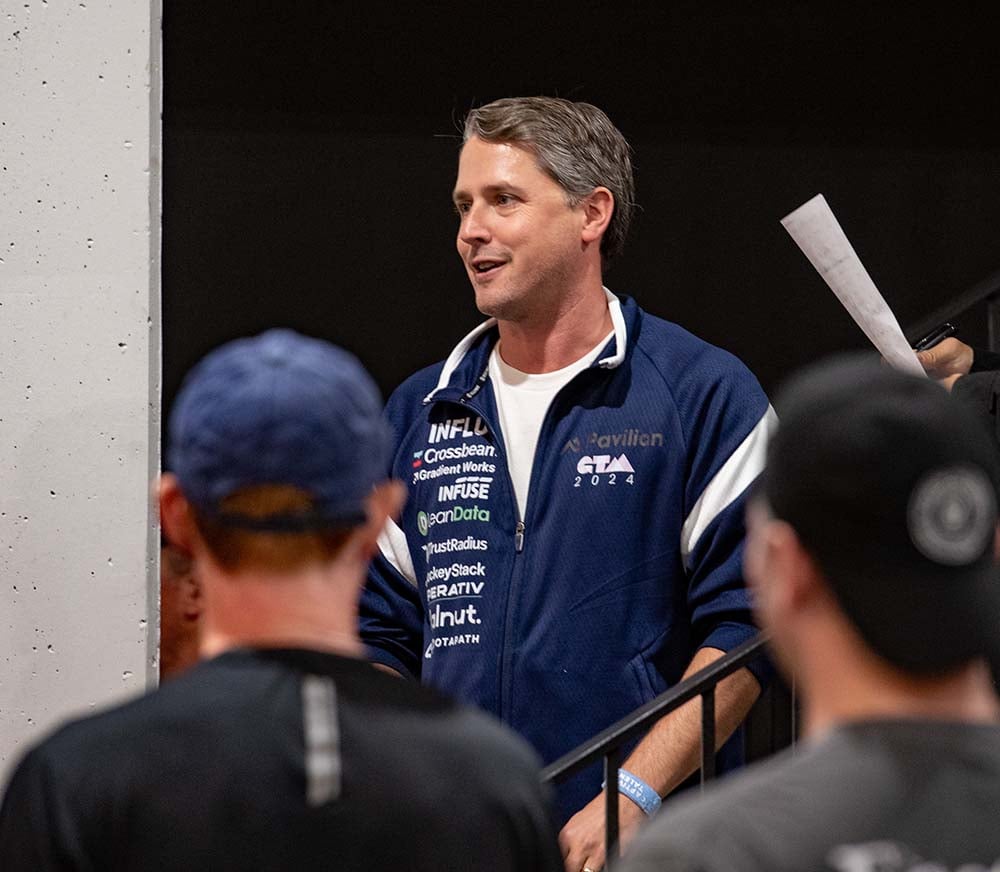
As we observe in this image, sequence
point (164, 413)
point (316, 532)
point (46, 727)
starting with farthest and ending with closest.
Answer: point (164, 413) → point (46, 727) → point (316, 532)

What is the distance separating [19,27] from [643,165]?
2.61 metres

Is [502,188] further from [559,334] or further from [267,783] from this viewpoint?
[267,783]

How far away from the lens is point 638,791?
2.66 meters

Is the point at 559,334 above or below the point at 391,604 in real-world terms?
above

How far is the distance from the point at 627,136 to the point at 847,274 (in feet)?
Answer: 7.79

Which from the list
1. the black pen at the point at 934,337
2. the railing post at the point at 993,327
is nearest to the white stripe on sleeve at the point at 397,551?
the black pen at the point at 934,337

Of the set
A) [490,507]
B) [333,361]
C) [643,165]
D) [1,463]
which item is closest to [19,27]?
[1,463]

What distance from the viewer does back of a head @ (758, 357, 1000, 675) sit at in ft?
3.63

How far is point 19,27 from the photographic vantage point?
2.79m

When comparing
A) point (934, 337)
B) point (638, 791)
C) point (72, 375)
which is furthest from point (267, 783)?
point (934, 337)

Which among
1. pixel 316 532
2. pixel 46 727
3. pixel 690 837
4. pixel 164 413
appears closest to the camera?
pixel 690 837

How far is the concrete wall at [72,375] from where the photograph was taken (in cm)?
275

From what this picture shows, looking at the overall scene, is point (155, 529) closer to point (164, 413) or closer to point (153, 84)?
point (153, 84)

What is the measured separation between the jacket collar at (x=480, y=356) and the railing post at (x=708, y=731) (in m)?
0.59
